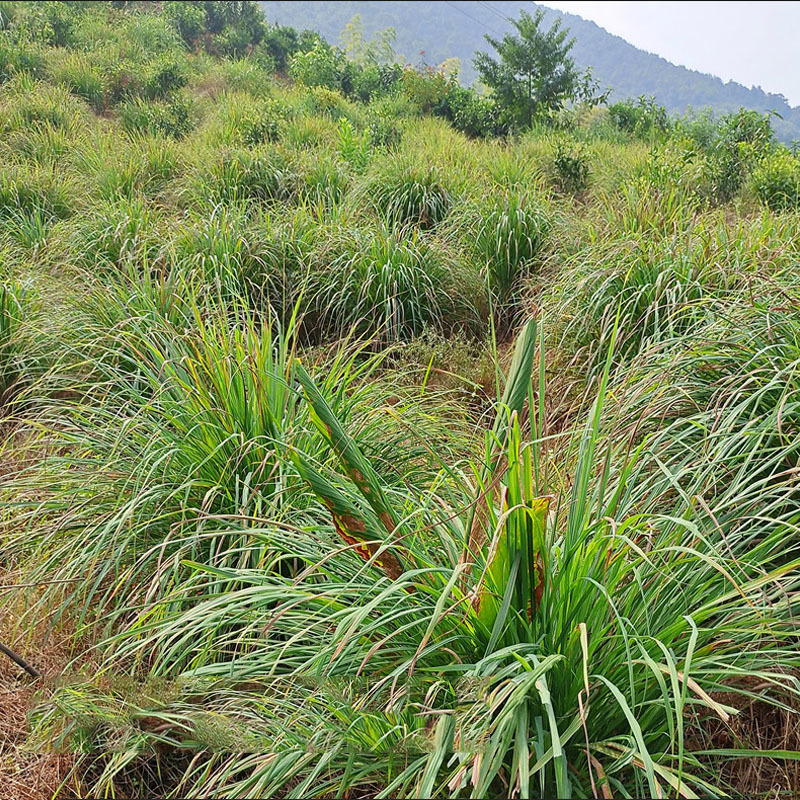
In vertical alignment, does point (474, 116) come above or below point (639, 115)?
below

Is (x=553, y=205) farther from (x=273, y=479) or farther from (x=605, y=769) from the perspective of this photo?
(x=605, y=769)

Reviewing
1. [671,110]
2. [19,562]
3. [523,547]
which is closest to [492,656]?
[523,547]

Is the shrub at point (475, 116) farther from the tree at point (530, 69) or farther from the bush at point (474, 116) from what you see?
the tree at point (530, 69)

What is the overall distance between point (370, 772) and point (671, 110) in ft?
43.4

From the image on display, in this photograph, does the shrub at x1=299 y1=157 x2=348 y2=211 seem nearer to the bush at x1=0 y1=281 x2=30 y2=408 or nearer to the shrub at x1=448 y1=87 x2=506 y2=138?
the bush at x1=0 y1=281 x2=30 y2=408

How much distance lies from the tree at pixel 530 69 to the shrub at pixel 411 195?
22.1 feet

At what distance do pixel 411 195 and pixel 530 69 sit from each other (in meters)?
9.17

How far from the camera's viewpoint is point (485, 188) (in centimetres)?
521

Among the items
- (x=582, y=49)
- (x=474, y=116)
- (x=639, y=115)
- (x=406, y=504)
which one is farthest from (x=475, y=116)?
(x=582, y=49)

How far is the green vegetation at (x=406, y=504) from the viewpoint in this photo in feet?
4.40

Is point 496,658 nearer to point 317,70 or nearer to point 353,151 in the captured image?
point 353,151

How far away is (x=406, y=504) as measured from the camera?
174cm

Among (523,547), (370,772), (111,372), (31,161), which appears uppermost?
(523,547)

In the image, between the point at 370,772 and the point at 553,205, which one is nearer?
the point at 370,772
